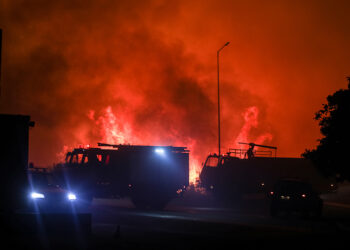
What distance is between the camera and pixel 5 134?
2019 cm

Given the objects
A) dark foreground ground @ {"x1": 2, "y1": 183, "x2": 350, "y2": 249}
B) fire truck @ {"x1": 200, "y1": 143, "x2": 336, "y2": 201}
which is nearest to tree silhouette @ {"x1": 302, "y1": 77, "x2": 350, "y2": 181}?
fire truck @ {"x1": 200, "y1": 143, "x2": 336, "y2": 201}

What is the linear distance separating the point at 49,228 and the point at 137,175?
16.0m

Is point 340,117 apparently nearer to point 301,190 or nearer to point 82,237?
point 301,190

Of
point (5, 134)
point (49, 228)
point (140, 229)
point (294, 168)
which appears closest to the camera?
point (49, 228)

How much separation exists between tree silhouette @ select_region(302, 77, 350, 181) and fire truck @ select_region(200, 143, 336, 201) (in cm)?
235

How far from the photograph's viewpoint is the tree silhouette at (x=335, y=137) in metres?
44.2

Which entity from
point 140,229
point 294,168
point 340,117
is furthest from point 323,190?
point 140,229

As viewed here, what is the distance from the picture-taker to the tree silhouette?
145ft

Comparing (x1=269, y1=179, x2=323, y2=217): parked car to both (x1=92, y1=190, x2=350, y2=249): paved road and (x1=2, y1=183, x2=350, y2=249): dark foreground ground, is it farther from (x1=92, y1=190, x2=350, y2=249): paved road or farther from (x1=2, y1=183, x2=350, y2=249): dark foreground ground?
(x1=2, y1=183, x2=350, y2=249): dark foreground ground

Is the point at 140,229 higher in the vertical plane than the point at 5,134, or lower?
lower

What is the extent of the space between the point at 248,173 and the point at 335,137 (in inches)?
258

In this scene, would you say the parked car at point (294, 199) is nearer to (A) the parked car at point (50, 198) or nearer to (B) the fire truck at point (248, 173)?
(A) the parked car at point (50, 198)

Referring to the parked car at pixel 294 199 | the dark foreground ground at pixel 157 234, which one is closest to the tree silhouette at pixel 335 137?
the parked car at pixel 294 199

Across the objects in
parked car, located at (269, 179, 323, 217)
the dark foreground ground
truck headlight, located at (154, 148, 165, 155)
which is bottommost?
the dark foreground ground
